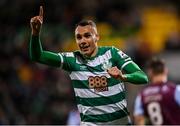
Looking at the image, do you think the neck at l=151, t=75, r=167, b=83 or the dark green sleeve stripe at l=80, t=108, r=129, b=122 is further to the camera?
the neck at l=151, t=75, r=167, b=83

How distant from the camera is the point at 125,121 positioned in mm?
7500

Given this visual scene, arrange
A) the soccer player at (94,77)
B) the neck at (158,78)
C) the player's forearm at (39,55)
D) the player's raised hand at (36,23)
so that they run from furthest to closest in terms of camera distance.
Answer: the neck at (158,78) → the soccer player at (94,77) → the player's forearm at (39,55) → the player's raised hand at (36,23)

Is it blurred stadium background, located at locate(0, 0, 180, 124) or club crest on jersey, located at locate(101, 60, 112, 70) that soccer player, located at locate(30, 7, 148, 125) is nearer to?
club crest on jersey, located at locate(101, 60, 112, 70)

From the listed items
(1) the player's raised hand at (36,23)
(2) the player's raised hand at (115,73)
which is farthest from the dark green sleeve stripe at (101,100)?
(1) the player's raised hand at (36,23)

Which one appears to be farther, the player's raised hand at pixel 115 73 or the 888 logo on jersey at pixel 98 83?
the 888 logo on jersey at pixel 98 83

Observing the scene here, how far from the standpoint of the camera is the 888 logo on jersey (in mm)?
7316

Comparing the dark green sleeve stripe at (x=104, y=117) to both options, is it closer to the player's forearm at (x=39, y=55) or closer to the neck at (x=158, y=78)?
the player's forearm at (x=39, y=55)

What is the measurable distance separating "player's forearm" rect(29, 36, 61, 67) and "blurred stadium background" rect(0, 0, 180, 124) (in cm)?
589

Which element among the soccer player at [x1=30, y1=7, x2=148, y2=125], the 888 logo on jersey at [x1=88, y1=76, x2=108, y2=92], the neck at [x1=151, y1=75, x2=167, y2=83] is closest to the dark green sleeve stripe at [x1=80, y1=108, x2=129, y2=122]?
the soccer player at [x1=30, y1=7, x2=148, y2=125]

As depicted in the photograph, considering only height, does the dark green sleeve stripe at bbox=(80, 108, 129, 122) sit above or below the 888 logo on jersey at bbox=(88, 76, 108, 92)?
below

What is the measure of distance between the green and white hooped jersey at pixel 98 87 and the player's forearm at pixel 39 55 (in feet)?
0.28

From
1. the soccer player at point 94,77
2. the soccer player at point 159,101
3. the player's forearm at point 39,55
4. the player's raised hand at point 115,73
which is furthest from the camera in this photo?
the soccer player at point 159,101

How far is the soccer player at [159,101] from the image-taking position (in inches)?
369

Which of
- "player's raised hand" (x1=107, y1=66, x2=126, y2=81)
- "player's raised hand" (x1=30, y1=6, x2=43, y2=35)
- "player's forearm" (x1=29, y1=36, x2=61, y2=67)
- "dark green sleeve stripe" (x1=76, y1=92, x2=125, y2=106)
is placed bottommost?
"dark green sleeve stripe" (x1=76, y1=92, x2=125, y2=106)
